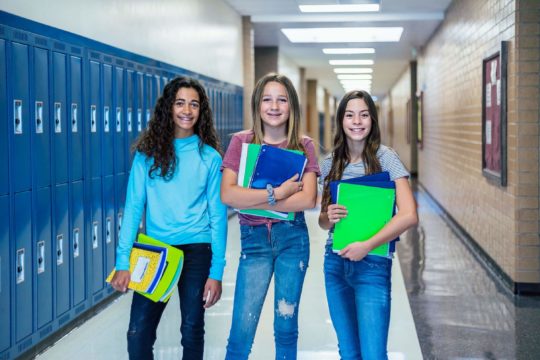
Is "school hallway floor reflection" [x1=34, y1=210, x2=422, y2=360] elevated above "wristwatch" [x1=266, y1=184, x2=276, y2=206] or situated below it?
below

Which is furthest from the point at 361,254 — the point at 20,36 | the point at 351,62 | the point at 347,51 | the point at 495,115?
the point at 351,62

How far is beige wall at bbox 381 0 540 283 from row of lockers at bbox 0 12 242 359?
9.69 feet

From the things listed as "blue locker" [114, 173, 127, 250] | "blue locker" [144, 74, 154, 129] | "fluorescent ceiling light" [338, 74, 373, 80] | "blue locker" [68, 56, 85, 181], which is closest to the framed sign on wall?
"blue locker" [144, 74, 154, 129]

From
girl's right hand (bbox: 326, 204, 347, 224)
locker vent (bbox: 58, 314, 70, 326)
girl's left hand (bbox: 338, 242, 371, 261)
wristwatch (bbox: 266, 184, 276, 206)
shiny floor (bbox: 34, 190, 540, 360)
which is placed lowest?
shiny floor (bbox: 34, 190, 540, 360)

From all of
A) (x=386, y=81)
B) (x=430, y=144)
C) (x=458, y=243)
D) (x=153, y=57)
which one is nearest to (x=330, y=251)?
(x=153, y=57)

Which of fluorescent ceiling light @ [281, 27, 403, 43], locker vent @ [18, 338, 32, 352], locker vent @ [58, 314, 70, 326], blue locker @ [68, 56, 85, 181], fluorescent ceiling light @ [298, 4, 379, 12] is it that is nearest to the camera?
locker vent @ [18, 338, 32, 352]

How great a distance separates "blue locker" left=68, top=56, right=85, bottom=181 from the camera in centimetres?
456

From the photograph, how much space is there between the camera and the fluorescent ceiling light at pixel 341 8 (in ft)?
33.4

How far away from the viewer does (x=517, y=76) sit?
5.57m

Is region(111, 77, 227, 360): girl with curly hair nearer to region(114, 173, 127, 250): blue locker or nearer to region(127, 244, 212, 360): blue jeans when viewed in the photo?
region(127, 244, 212, 360): blue jeans

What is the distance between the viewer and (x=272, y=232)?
2695mm

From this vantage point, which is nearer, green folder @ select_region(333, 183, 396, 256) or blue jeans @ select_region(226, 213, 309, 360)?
green folder @ select_region(333, 183, 396, 256)

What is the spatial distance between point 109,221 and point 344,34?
861 cm

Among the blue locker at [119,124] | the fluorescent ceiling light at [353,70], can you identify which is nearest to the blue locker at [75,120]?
the blue locker at [119,124]
